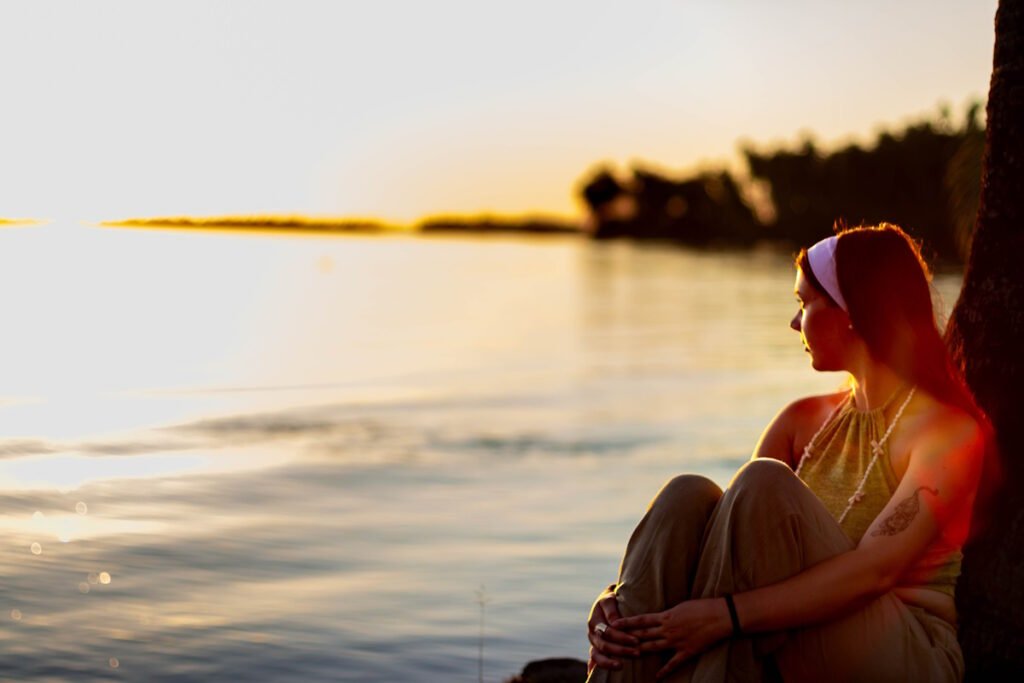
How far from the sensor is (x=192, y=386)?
2333cm

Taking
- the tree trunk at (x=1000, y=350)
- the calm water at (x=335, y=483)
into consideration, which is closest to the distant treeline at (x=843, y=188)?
the calm water at (x=335, y=483)

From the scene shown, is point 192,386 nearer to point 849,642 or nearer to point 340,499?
point 340,499

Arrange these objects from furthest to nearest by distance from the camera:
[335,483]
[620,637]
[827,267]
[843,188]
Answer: [843,188] < [335,483] < [827,267] < [620,637]

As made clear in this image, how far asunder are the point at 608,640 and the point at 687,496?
1.45 feet

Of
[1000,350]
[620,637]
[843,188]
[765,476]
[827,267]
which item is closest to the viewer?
[765,476]

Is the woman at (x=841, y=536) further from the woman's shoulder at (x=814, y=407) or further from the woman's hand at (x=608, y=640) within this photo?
the woman's shoulder at (x=814, y=407)

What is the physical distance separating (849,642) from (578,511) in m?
7.19

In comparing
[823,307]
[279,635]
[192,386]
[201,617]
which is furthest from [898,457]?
[192,386]

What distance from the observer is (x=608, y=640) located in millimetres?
4043

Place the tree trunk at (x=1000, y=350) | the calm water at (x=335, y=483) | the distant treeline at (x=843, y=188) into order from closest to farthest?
1. the tree trunk at (x=1000, y=350)
2. the calm water at (x=335, y=483)
3. the distant treeline at (x=843, y=188)

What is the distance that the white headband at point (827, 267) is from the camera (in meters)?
4.12

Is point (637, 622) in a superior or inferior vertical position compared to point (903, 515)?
inferior

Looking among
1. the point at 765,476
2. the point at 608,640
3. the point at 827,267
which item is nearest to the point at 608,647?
the point at 608,640

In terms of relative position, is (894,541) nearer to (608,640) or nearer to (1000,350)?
(608,640)
